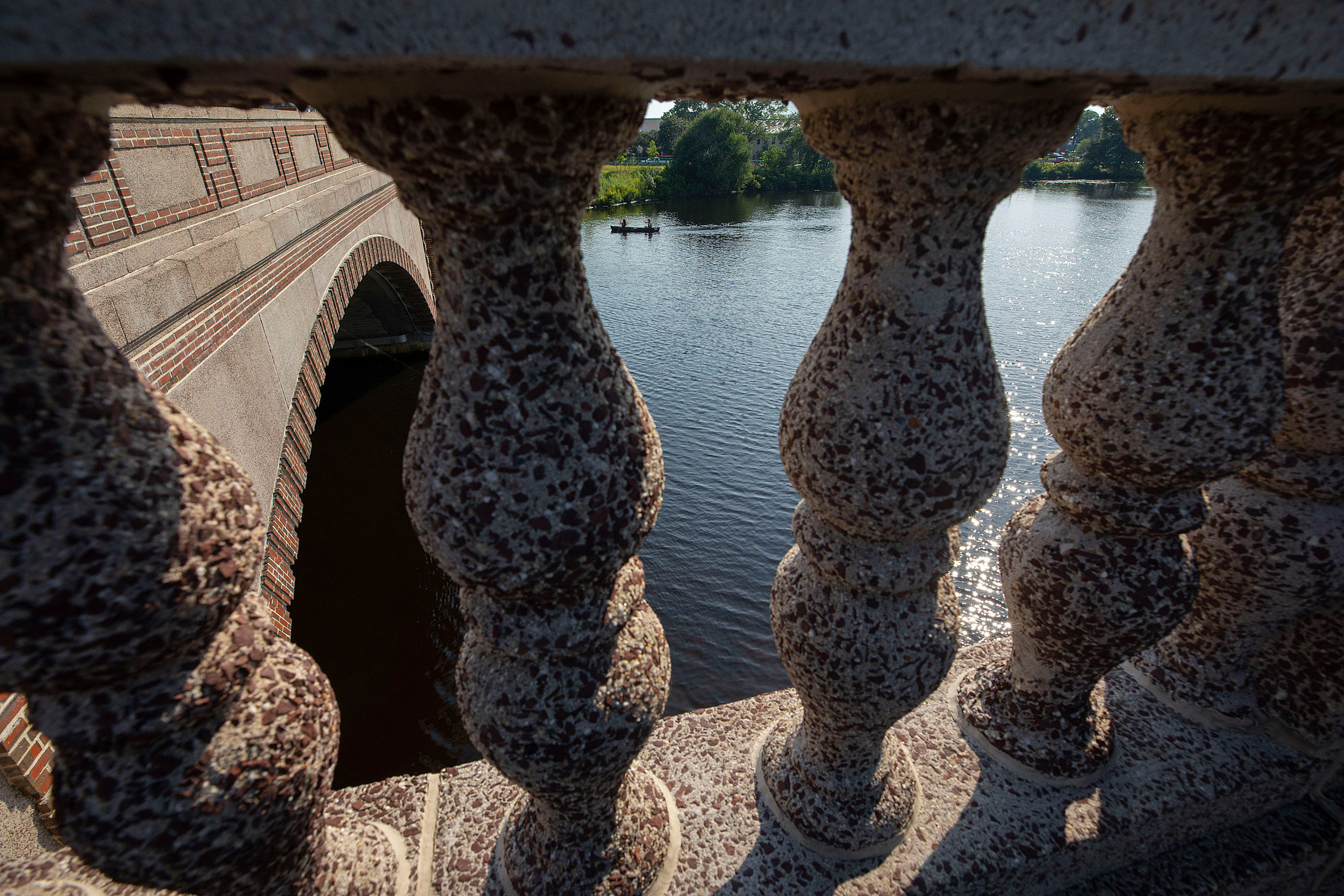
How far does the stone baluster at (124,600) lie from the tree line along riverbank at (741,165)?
46561mm

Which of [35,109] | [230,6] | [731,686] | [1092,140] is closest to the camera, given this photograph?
[230,6]

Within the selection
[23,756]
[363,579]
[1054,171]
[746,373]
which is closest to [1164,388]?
[23,756]

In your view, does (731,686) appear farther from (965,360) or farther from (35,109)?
(35,109)

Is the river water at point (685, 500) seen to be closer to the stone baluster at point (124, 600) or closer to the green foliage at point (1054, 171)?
the stone baluster at point (124, 600)

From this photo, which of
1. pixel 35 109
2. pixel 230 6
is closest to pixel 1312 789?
pixel 230 6

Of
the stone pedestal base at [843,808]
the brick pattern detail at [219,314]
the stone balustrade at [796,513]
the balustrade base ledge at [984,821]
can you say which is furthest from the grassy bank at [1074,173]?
the stone pedestal base at [843,808]

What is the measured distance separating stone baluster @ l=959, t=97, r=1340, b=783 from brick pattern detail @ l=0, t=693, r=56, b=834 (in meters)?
4.57

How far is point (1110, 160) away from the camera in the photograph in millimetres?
61344

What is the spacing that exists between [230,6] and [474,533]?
0.81 meters

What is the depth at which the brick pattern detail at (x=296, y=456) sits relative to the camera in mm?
5168

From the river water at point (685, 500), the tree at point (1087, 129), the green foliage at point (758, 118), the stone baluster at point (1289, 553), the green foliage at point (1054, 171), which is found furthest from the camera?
the tree at point (1087, 129)

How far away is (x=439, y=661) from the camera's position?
30.1ft

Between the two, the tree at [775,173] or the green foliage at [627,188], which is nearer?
the green foliage at [627,188]

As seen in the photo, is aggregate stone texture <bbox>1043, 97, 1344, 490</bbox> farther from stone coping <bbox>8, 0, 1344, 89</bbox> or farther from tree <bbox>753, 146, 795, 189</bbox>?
tree <bbox>753, 146, 795, 189</bbox>
